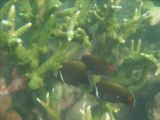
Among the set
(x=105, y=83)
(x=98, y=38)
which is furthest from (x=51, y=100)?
(x=98, y=38)

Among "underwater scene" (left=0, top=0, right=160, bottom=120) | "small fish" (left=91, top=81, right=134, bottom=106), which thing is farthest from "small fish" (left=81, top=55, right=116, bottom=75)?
"small fish" (left=91, top=81, right=134, bottom=106)

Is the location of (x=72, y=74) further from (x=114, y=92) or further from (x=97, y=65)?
(x=114, y=92)

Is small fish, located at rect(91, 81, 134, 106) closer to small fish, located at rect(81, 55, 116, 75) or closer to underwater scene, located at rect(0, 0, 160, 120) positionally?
underwater scene, located at rect(0, 0, 160, 120)

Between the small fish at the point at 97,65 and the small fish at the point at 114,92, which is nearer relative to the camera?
the small fish at the point at 114,92

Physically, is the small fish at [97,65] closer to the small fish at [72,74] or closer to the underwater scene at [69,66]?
the underwater scene at [69,66]

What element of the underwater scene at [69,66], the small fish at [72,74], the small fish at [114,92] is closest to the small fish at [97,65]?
the underwater scene at [69,66]

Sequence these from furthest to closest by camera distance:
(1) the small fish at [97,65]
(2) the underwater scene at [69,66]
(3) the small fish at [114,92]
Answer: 1. (1) the small fish at [97,65]
2. (2) the underwater scene at [69,66]
3. (3) the small fish at [114,92]

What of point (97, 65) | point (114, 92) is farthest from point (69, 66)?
point (114, 92)
